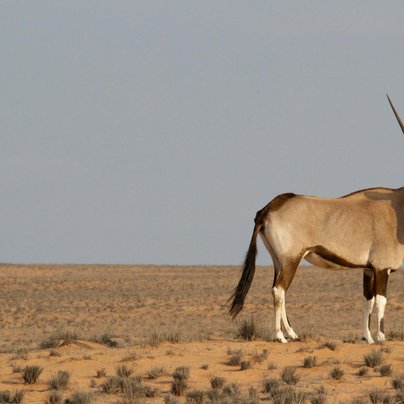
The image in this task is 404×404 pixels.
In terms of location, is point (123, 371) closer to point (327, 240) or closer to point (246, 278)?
point (246, 278)

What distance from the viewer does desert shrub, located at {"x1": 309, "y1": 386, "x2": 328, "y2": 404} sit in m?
11.1

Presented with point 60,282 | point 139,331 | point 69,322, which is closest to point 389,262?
point 139,331

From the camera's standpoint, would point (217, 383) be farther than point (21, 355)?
No

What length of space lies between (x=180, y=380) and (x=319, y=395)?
174 centimetres

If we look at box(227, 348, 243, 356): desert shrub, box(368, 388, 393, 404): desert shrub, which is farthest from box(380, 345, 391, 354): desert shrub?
box(368, 388, 393, 404): desert shrub

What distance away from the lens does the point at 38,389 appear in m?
12.4

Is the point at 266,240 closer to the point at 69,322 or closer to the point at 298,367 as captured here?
the point at 298,367

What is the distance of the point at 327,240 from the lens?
1547 centimetres

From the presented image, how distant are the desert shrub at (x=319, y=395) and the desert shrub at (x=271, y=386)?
1.34ft

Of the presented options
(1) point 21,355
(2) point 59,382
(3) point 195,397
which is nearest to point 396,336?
(1) point 21,355

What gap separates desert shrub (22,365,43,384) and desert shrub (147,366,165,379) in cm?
132

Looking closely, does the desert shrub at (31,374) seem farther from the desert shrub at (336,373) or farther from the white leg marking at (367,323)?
the white leg marking at (367,323)

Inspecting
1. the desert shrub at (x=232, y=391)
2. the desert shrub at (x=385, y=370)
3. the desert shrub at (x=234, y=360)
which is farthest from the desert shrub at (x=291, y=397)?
the desert shrub at (x=234, y=360)

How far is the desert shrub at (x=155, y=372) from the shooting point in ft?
42.2
